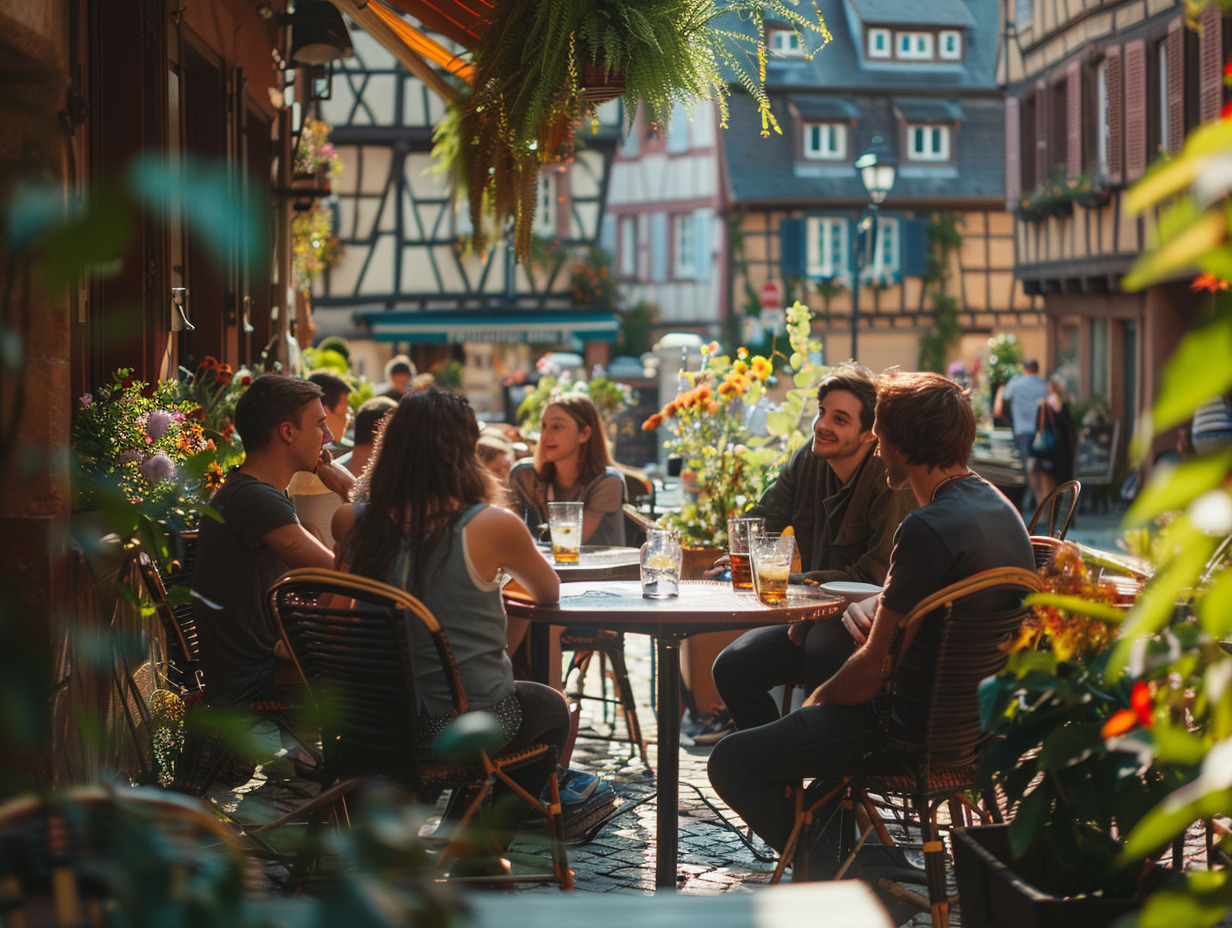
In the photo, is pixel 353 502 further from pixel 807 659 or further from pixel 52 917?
pixel 52 917

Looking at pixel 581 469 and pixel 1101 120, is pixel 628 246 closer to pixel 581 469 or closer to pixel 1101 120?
pixel 1101 120

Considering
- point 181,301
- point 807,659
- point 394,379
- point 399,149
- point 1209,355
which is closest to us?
point 1209,355

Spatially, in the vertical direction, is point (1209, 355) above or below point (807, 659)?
above

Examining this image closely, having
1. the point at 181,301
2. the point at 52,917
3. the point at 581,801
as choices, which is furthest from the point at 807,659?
the point at 52,917

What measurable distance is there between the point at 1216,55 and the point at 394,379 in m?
8.19

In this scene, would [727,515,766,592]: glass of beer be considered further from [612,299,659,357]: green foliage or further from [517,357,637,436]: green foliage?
[612,299,659,357]: green foliage

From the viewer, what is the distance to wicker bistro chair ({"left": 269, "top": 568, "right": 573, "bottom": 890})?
2631 mm

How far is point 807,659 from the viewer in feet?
12.6

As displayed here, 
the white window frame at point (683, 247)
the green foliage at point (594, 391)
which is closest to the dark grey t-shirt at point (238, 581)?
the green foliage at point (594, 391)

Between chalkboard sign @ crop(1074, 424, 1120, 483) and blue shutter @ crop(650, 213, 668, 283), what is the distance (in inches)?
524

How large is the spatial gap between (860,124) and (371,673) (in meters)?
27.2

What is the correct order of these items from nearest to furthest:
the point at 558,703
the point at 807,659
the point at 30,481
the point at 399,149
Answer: the point at 30,481 < the point at 558,703 < the point at 807,659 < the point at 399,149

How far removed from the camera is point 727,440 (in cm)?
563

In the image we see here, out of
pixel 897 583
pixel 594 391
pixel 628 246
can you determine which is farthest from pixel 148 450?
pixel 628 246
